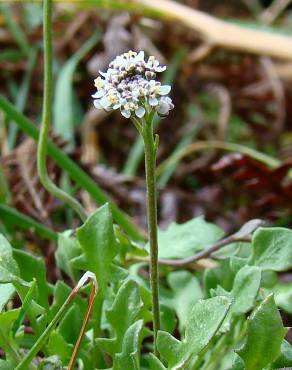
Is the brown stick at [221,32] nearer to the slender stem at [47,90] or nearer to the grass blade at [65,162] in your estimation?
the grass blade at [65,162]

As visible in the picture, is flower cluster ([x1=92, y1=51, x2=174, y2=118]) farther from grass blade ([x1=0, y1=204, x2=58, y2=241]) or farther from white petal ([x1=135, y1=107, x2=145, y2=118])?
grass blade ([x1=0, y1=204, x2=58, y2=241])

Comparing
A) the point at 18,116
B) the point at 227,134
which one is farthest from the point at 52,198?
the point at 227,134

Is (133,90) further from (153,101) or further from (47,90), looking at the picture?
(47,90)

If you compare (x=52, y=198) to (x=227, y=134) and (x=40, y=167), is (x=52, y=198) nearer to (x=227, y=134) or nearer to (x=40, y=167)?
(x=40, y=167)

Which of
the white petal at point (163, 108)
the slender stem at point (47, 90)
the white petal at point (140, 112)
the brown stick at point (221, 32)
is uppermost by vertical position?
the brown stick at point (221, 32)

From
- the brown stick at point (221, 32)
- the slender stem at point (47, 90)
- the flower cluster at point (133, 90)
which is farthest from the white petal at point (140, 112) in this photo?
the brown stick at point (221, 32)

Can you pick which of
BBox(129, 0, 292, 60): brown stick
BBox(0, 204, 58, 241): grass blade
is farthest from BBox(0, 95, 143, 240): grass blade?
BBox(129, 0, 292, 60): brown stick

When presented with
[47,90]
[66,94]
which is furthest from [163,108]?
[66,94]

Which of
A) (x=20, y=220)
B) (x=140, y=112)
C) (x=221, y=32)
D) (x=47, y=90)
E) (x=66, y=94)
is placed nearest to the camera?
(x=140, y=112)
